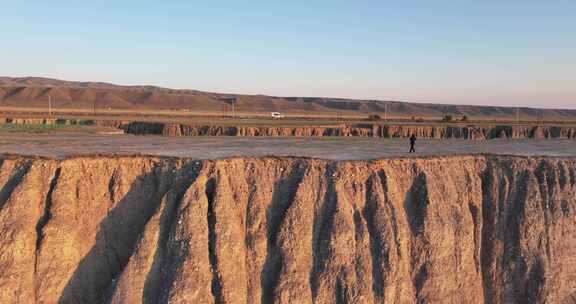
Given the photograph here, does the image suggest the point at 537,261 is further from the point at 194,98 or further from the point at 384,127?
the point at 194,98

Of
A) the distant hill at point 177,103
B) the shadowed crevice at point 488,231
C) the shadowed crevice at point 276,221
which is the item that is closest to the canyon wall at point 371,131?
the shadowed crevice at point 488,231

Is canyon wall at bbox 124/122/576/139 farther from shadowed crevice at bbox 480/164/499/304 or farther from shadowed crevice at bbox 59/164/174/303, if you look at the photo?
shadowed crevice at bbox 59/164/174/303

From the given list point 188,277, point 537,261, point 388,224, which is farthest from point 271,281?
point 537,261

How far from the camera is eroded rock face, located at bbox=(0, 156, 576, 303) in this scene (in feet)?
48.4

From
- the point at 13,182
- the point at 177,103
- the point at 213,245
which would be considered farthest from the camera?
the point at 177,103

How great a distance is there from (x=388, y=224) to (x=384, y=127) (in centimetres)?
2998

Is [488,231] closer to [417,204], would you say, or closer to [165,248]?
[417,204]

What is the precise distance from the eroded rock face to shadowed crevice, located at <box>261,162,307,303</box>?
4cm

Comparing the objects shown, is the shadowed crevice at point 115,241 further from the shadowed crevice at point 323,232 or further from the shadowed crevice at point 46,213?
the shadowed crevice at point 323,232

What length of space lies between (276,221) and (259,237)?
2.76ft

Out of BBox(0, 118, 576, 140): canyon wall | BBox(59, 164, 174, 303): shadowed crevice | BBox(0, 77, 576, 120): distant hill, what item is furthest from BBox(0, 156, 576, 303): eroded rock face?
BBox(0, 77, 576, 120): distant hill

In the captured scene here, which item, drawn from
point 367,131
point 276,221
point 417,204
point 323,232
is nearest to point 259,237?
point 276,221

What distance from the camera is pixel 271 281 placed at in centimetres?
1571

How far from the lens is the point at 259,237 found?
52.2ft
